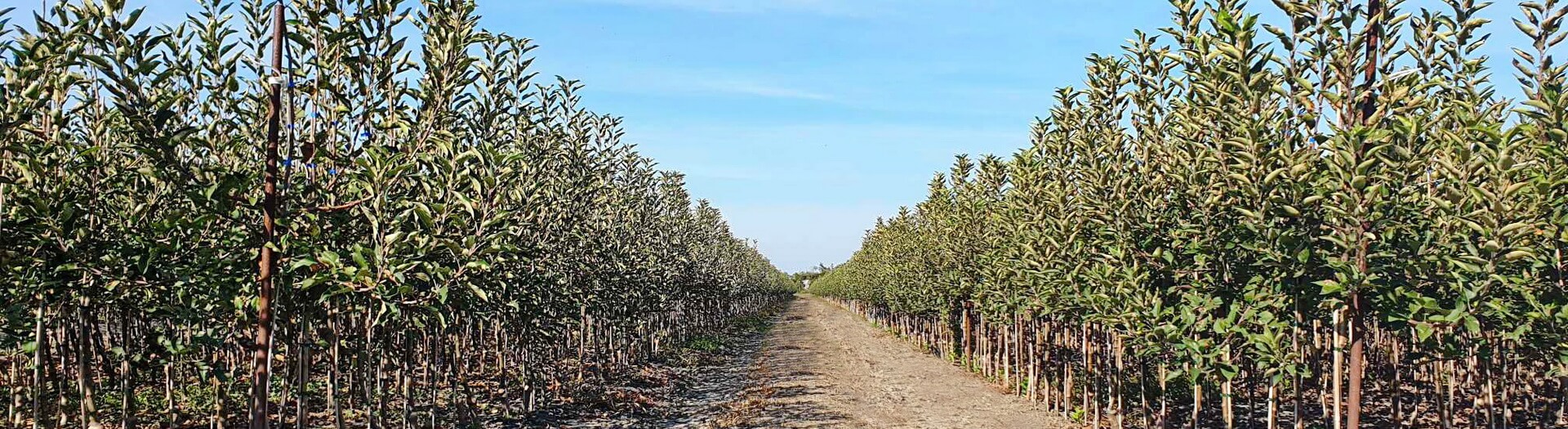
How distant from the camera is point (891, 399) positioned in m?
17.5

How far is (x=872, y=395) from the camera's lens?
1820 cm

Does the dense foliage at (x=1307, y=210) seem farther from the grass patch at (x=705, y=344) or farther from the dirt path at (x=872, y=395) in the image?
the grass patch at (x=705, y=344)

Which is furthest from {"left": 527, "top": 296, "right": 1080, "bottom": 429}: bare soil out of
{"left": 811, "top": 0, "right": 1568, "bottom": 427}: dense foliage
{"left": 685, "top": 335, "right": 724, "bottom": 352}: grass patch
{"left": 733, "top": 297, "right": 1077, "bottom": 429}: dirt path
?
{"left": 811, "top": 0, "right": 1568, "bottom": 427}: dense foliage

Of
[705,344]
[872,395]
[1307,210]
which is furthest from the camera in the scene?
[705,344]

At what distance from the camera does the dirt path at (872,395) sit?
1483cm

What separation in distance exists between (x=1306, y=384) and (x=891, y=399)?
7.92 metres

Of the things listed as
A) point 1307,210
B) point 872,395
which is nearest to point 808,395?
point 872,395

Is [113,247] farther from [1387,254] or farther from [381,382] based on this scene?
[1387,254]

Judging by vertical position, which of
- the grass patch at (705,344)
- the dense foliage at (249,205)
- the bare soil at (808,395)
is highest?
the dense foliage at (249,205)

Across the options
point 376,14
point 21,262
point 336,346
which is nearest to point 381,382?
point 336,346

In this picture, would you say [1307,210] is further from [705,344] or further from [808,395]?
[705,344]

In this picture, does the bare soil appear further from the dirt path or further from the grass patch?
the grass patch

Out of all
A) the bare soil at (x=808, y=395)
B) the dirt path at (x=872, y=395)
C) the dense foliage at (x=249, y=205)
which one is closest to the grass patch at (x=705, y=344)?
the bare soil at (x=808, y=395)

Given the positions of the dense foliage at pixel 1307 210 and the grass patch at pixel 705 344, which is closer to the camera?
the dense foliage at pixel 1307 210
